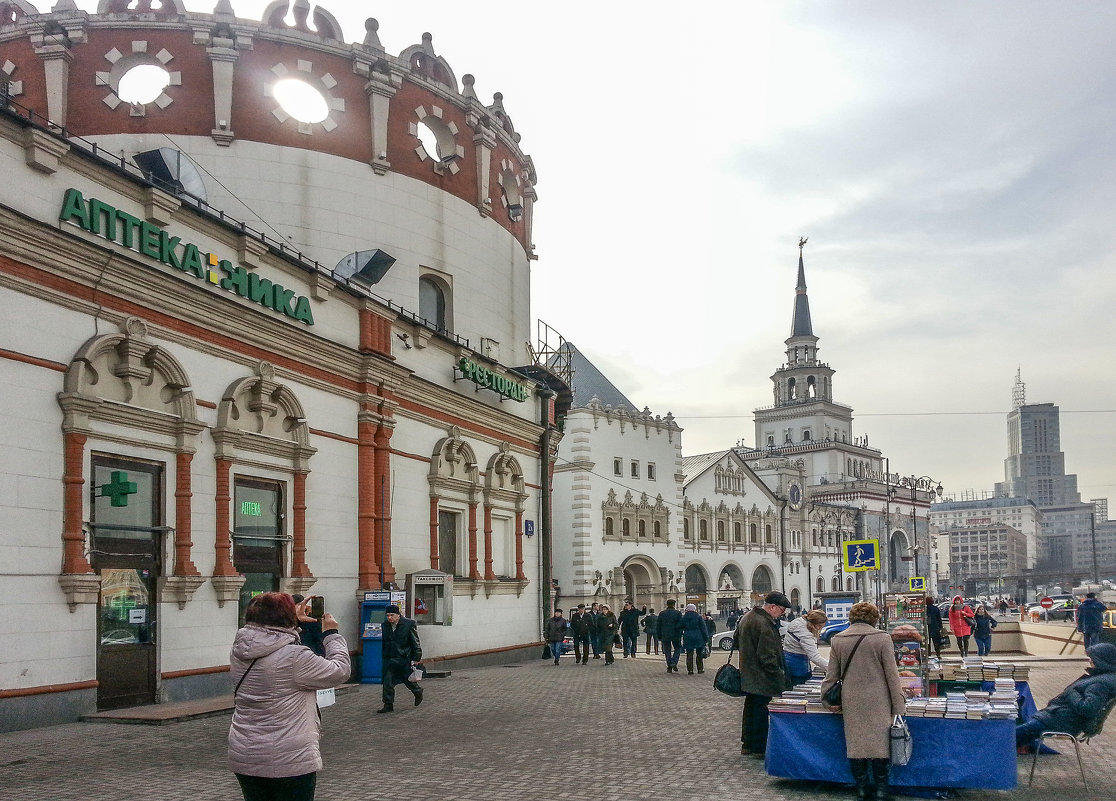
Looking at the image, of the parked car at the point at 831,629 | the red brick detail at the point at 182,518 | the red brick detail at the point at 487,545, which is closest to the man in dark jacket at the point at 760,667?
the red brick detail at the point at 182,518

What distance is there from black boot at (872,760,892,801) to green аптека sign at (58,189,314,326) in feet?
41.6

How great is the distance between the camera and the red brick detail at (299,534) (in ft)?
67.6

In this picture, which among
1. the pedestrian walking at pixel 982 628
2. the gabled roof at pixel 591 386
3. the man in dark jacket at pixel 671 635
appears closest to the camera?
the man in dark jacket at pixel 671 635

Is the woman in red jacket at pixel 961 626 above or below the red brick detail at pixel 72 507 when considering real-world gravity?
below

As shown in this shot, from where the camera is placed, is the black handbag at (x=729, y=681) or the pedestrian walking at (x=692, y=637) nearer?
the black handbag at (x=729, y=681)

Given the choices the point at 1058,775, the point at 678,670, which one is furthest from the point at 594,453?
the point at 1058,775

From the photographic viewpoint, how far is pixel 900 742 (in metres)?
9.27

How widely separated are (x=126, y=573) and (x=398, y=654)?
4234 millimetres

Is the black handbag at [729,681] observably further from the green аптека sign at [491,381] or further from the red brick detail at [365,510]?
the green аптека sign at [491,381]

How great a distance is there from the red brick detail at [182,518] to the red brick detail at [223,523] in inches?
28.0

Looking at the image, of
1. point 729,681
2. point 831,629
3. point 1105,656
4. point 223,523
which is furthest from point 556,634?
point 1105,656

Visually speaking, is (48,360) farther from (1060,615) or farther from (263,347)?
(1060,615)

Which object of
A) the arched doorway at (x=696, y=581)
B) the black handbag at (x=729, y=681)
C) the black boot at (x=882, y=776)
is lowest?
the arched doorway at (x=696, y=581)

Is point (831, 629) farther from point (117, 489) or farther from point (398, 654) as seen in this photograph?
point (117, 489)
